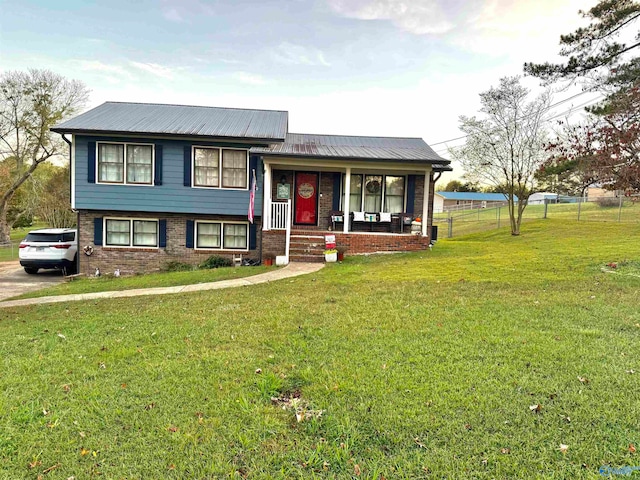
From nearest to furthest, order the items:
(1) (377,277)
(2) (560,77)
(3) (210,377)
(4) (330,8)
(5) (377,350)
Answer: (3) (210,377)
(5) (377,350)
(1) (377,277)
(2) (560,77)
(4) (330,8)

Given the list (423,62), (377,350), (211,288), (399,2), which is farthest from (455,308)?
(423,62)

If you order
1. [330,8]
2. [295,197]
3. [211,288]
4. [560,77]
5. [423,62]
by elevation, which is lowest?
[211,288]

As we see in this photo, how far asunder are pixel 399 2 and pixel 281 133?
5.98m

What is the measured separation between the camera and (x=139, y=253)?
13.0 meters

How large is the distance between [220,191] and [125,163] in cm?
329

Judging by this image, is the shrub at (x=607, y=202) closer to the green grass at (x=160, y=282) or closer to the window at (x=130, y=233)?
the green grass at (x=160, y=282)

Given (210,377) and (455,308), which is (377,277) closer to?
(455,308)

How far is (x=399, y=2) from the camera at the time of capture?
12891 millimetres

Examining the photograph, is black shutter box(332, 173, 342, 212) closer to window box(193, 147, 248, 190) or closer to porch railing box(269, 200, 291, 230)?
porch railing box(269, 200, 291, 230)

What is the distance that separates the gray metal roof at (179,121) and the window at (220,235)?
3059mm

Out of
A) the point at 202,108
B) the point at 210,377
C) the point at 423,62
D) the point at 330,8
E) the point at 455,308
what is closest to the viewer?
the point at 210,377

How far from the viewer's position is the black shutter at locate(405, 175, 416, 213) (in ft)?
44.2

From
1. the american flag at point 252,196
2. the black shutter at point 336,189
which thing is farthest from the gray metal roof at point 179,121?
the black shutter at point 336,189

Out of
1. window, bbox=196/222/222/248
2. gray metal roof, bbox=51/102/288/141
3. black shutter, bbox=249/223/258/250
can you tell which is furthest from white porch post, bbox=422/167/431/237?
window, bbox=196/222/222/248
